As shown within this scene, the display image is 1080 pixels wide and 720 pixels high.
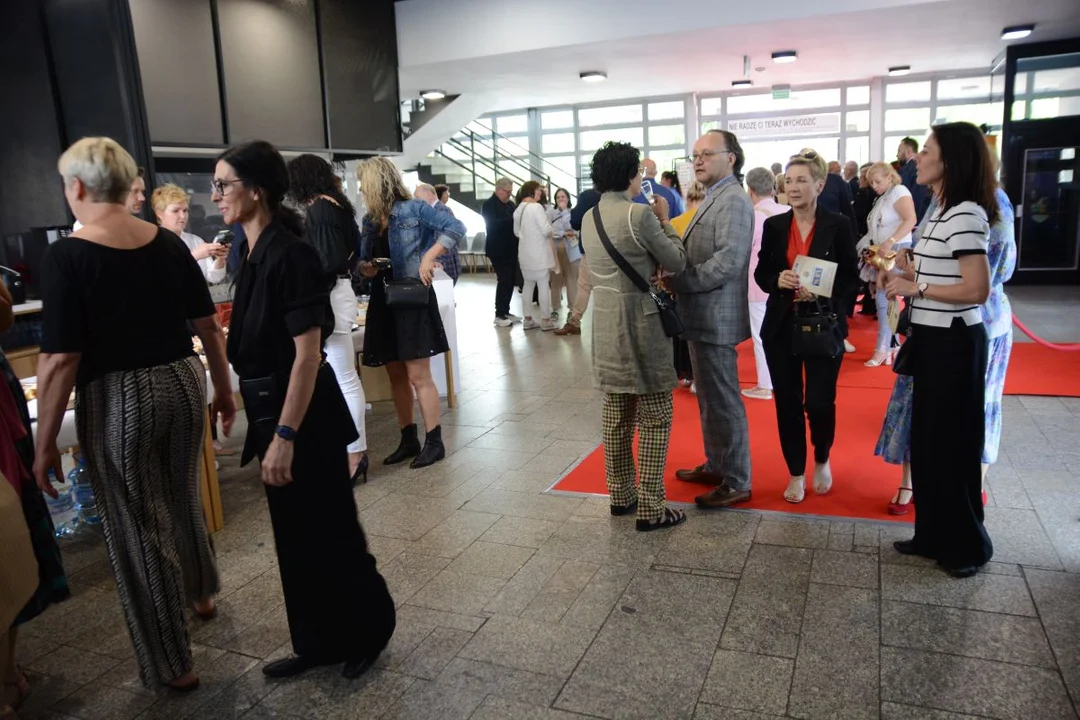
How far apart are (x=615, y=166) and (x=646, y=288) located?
513 millimetres

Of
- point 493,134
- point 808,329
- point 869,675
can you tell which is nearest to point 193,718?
point 869,675

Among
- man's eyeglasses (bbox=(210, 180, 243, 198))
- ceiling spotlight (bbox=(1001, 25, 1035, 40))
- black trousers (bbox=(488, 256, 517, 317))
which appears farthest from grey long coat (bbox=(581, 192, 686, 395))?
ceiling spotlight (bbox=(1001, 25, 1035, 40))

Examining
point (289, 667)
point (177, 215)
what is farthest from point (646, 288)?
point (177, 215)

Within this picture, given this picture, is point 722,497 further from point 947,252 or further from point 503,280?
point 503,280

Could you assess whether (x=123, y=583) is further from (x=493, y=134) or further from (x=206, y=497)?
(x=493, y=134)

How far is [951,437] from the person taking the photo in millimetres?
2863

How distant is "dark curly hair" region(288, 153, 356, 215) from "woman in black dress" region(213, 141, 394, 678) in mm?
1557

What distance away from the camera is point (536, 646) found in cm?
260

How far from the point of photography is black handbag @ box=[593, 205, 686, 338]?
320cm

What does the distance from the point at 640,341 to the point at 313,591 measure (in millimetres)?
1602

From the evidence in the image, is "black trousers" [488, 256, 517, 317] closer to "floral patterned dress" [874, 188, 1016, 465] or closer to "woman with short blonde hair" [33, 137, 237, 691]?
"floral patterned dress" [874, 188, 1016, 465]

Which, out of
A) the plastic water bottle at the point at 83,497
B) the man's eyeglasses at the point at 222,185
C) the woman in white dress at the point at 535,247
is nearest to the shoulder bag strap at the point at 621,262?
the man's eyeglasses at the point at 222,185

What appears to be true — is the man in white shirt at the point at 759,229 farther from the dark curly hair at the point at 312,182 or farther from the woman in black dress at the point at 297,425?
the woman in black dress at the point at 297,425

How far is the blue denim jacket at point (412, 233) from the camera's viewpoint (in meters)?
4.32
